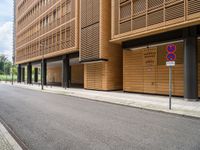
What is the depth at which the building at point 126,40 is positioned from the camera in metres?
13.6

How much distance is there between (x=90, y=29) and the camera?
23188 mm

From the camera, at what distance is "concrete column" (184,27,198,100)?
1342 centimetres

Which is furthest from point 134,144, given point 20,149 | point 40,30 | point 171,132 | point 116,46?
point 40,30

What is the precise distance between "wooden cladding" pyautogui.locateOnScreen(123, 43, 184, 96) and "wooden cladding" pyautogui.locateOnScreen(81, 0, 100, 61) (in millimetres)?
4129

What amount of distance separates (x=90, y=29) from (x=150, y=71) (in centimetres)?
932

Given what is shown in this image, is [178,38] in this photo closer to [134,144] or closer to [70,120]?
[70,120]

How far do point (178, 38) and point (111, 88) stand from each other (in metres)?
9.59

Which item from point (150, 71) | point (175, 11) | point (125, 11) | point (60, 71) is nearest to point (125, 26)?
point (125, 11)

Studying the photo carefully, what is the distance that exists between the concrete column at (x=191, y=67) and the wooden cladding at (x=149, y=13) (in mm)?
1433

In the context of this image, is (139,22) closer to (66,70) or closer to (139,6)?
(139,6)

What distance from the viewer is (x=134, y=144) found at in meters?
5.18

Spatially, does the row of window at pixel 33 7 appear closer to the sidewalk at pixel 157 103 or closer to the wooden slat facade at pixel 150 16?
the wooden slat facade at pixel 150 16

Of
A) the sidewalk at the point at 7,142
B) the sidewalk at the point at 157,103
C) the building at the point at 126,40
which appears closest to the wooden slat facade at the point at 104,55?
the building at the point at 126,40

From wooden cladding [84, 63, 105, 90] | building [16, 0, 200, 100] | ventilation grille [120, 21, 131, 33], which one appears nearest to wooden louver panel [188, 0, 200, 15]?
building [16, 0, 200, 100]
